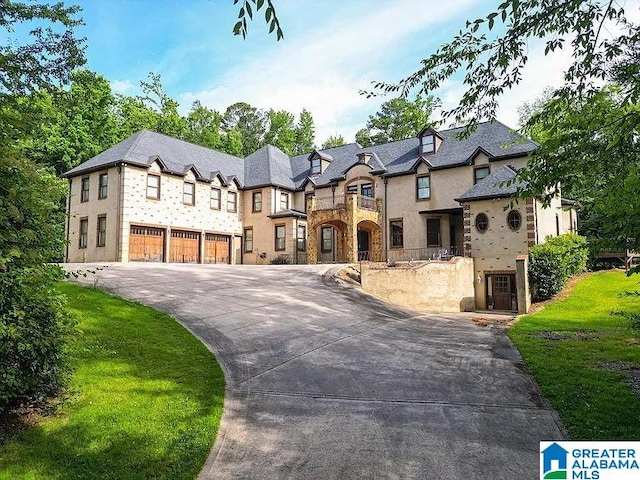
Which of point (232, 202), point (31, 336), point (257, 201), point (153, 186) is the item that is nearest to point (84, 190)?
point (153, 186)

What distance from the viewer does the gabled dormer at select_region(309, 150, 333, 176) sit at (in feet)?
116

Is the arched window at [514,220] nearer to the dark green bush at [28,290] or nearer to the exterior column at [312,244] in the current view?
the exterior column at [312,244]

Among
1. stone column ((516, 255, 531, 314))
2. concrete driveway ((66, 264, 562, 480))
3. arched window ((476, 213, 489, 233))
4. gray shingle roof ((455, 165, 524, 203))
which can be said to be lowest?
concrete driveway ((66, 264, 562, 480))

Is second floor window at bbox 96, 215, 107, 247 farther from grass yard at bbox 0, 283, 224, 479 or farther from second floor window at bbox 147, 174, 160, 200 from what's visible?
grass yard at bbox 0, 283, 224, 479

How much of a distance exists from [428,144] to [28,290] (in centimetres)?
2798

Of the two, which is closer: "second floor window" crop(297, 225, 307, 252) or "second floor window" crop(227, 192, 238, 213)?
"second floor window" crop(297, 225, 307, 252)

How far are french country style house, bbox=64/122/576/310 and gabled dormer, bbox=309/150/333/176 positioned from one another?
3.6 inches

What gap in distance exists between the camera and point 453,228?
95.9ft

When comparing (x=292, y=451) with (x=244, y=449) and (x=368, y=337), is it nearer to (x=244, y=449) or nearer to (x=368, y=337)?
(x=244, y=449)

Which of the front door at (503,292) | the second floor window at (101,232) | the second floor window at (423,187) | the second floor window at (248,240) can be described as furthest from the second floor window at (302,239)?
the front door at (503,292)

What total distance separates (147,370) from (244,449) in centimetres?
299

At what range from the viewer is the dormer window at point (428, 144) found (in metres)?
30.0

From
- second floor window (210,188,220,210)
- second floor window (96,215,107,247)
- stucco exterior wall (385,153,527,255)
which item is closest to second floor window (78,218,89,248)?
second floor window (96,215,107,247)

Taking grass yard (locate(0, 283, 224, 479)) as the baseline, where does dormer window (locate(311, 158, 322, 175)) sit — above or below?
above
